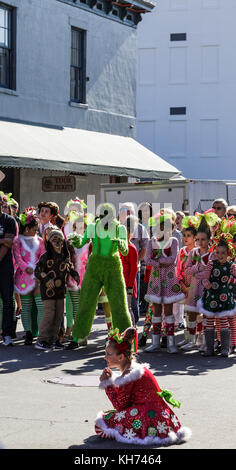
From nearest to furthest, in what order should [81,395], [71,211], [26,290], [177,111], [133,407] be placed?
1. [133,407]
2. [81,395]
3. [26,290]
4. [71,211]
5. [177,111]

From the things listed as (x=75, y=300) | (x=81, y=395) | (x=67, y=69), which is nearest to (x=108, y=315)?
(x=75, y=300)

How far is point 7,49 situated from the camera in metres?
19.7

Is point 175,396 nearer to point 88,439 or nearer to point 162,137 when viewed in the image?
point 88,439

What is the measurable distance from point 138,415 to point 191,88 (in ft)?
118

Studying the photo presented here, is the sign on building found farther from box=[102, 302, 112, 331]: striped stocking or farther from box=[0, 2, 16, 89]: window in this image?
box=[102, 302, 112, 331]: striped stocking

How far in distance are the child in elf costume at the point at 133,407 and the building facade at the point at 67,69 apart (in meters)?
13.9

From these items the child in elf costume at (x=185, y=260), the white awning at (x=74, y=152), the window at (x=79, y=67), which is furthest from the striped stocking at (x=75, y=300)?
the window at (x=79, y=67)

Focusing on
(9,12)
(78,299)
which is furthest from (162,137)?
(78,299)

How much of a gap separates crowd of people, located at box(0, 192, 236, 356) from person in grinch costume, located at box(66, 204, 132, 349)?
12 mm

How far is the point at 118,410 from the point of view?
6137 millimetres

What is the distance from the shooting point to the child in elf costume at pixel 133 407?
5.96 meters

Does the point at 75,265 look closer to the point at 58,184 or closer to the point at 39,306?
the point at 39,306

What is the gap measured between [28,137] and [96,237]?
9.19 meters

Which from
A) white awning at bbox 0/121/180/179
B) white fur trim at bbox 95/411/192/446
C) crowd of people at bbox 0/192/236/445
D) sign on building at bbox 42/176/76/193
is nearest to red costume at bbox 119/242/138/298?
crowd of people at bbox 0/192/236/445
